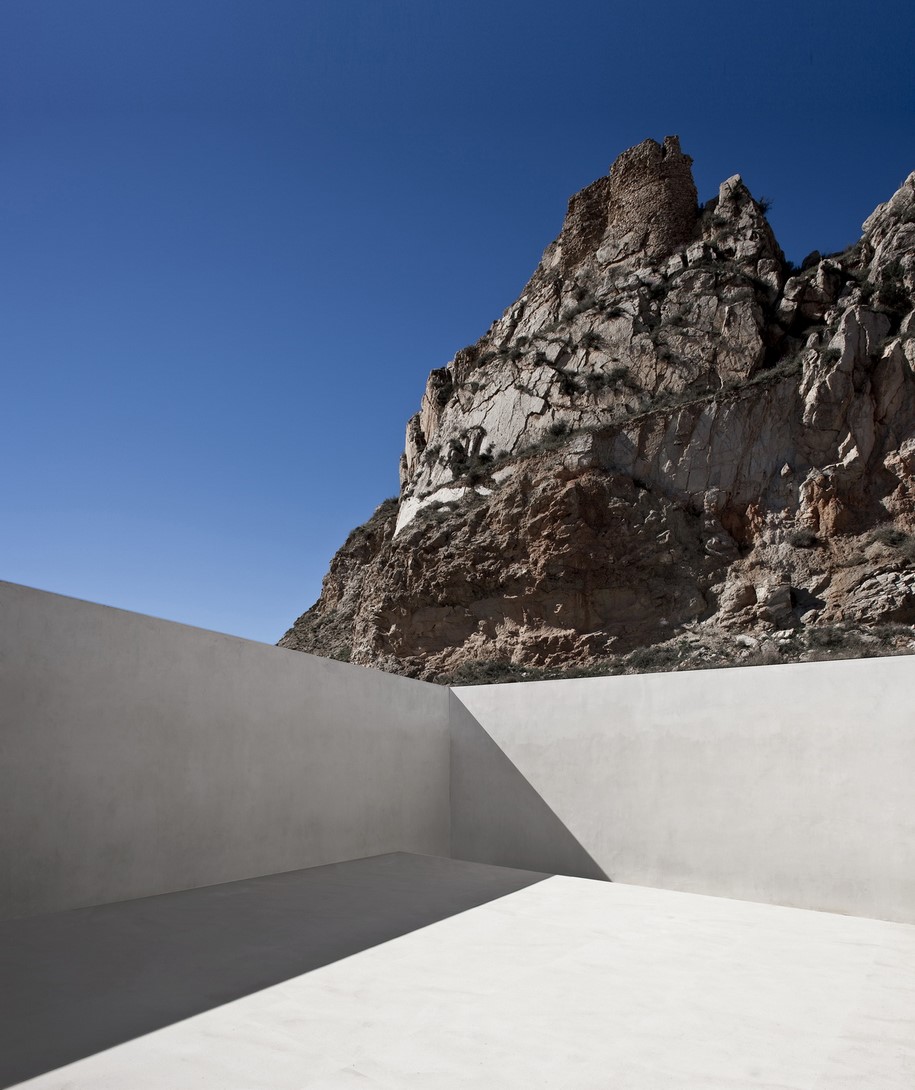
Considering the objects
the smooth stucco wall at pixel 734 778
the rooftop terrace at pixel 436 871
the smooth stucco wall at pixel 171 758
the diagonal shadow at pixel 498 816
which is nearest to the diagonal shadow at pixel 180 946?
the rooftop terrace at pixel 436 871

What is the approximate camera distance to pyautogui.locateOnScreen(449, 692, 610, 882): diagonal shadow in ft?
18.5

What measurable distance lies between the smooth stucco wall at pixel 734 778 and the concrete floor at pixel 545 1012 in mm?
654

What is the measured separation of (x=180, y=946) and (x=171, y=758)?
4.45 ft

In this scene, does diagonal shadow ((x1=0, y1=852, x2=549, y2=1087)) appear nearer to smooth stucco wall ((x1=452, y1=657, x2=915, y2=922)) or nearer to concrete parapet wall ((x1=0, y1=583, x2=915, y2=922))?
concrete parapet wall ((x1=0, y1=583, x2=915, y2=922))

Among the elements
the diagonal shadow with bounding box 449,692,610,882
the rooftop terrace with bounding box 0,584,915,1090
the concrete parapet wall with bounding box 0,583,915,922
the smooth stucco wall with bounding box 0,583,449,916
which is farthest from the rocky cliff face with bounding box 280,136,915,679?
the smooth stucco wall with bounding box 0,583,449,916

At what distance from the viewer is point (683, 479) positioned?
14.9 m

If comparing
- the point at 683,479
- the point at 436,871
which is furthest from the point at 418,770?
the point at 683,479

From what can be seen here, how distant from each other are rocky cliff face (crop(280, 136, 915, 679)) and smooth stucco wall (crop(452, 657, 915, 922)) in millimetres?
7328

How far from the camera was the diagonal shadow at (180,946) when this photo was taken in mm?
2020

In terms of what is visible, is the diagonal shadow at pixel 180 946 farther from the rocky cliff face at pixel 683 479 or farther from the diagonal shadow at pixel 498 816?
the rocky cliff face at pixel 683 479

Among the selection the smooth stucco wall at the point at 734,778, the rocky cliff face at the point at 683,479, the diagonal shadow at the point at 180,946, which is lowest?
the diagonal shadow at the point at 180,946

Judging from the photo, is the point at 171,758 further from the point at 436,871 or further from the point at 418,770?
the point at 418,770

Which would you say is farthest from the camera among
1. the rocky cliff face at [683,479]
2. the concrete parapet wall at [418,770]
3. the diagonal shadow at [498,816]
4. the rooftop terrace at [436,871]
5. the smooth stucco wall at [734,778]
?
the rocky cliff face at [683,479]

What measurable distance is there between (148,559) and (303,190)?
671 centimetres
